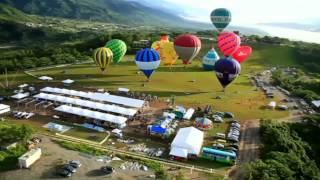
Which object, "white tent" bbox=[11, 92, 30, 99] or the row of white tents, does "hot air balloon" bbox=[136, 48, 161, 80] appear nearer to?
the row of white tents

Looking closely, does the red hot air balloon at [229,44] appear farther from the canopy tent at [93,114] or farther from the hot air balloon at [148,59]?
the canopy tent at [93,114]

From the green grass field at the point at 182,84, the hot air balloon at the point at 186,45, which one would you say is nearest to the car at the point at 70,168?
the green grass field at the point at 182,84

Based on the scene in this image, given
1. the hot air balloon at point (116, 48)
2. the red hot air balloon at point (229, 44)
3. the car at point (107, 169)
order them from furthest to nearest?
the red hot air balloon at point (229, 44) → the hot air balloon at point (116, 48) → the car at point (107, 169)

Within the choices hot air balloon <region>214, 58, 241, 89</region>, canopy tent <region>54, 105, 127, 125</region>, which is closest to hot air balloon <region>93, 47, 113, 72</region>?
canopy tent <region>54, 105, 127, 125</region>

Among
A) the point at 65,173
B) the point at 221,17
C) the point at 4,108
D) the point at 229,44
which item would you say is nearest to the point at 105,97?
the point at 4,108

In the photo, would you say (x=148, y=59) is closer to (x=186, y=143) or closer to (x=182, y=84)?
(x=182, y=84)
